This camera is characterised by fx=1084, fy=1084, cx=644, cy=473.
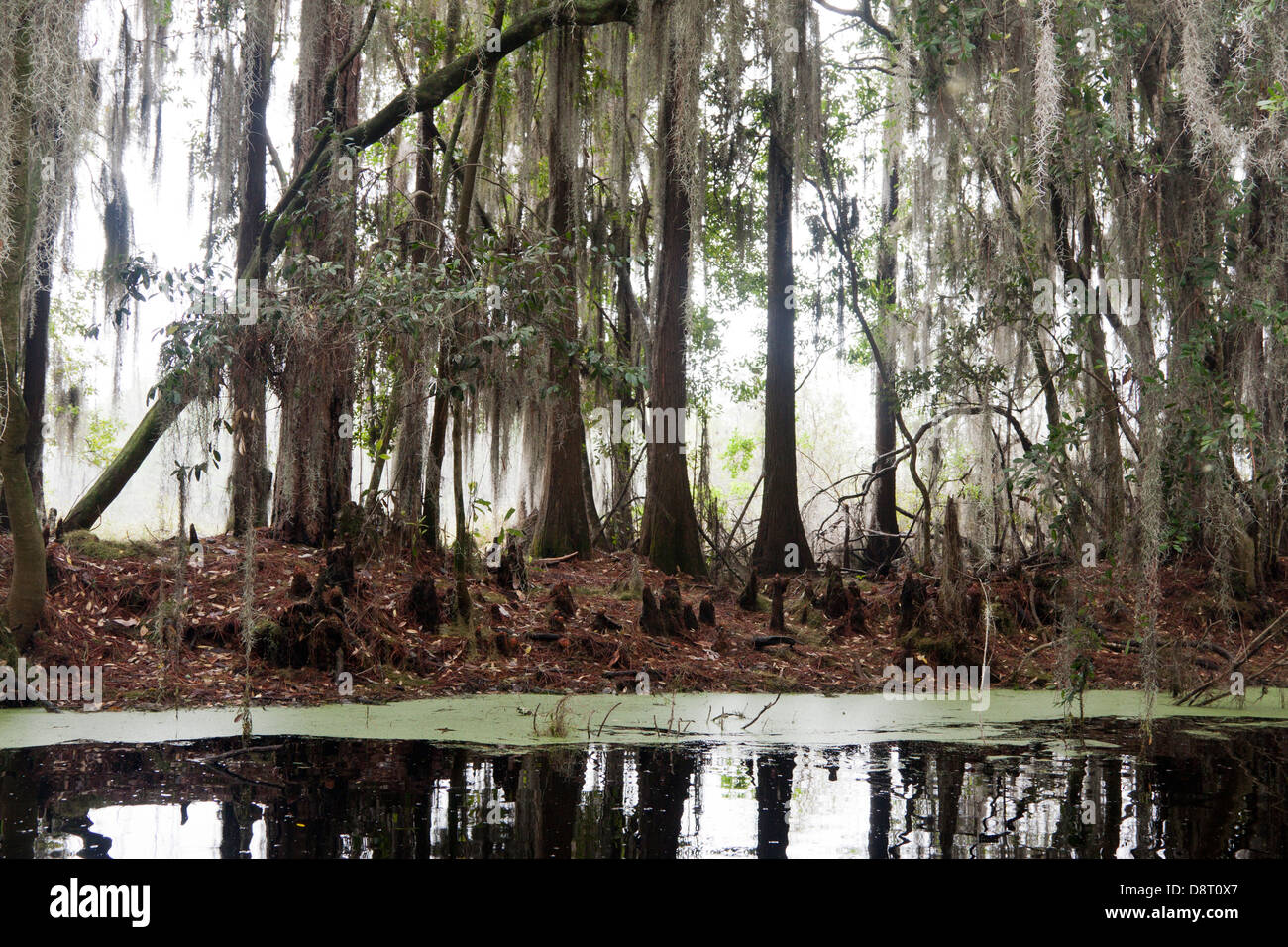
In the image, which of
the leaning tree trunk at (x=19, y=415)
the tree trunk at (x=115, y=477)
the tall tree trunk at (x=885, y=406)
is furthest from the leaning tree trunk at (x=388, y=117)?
the tall tree trunk at (x=885, y=406)

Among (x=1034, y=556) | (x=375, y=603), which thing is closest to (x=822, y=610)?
(x=1034, y=556)

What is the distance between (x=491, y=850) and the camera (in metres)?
3.48

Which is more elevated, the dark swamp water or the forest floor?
the forest floor

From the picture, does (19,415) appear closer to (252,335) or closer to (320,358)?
(252,335)

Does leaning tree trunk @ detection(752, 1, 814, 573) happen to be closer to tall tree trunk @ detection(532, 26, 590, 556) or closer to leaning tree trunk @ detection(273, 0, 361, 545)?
tall tree trunk @ detection(532, 26, 590, 556)

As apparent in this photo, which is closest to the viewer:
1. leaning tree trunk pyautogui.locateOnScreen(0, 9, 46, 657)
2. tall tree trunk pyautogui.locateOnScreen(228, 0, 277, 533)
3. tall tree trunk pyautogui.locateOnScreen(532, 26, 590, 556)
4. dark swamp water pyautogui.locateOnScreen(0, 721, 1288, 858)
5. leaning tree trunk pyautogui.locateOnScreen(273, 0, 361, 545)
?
dark swamp water pyautogui.locateOnScreen(0, 721, 1288, 858)

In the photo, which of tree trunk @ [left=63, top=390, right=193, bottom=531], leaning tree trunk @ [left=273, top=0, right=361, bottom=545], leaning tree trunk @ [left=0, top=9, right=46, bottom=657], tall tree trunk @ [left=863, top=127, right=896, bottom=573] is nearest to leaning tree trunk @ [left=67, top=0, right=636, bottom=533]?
tree trunk @ [left=63, top=390, right=193, bottom=531]

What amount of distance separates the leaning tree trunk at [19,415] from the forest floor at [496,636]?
0.21m

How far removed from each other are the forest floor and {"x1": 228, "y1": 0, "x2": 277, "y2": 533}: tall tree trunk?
0.76 meters

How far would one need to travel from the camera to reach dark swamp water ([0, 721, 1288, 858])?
3525 millimetres

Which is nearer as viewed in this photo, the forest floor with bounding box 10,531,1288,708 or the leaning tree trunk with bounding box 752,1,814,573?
the forest floor with bounding box 10,531,1288,708

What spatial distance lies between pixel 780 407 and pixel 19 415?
7077mm

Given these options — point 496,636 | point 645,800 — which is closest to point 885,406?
point 496,636

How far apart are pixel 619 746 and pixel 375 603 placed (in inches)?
121
